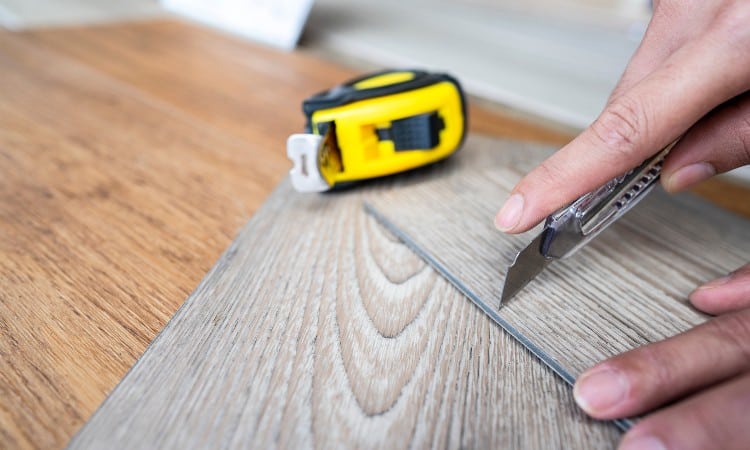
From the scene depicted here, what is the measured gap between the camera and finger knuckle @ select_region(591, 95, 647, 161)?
0.42 m

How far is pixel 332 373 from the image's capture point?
0.39 m

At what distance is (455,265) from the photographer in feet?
1.67

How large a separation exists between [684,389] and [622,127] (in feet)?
0.71

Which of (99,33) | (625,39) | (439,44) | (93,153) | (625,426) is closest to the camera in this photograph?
(625,426)

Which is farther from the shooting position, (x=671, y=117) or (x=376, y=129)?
(x=376, y=129)

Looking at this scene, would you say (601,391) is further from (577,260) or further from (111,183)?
(111,183)

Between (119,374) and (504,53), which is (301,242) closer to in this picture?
(119,374)

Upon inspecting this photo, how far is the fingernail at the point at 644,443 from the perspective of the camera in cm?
31

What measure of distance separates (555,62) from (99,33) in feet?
3.72

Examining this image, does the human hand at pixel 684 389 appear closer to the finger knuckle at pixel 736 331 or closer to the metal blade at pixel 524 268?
the finger knuckle at pixel 736 331

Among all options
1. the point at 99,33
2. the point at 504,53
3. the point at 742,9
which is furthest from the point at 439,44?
the point at 742,9

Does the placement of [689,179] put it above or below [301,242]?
above

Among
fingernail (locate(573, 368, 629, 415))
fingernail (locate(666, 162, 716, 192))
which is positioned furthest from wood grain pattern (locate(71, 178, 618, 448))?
A: fingernail (locate(666, 162, 716, 192))

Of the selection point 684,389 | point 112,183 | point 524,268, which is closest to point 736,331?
point 684,389
